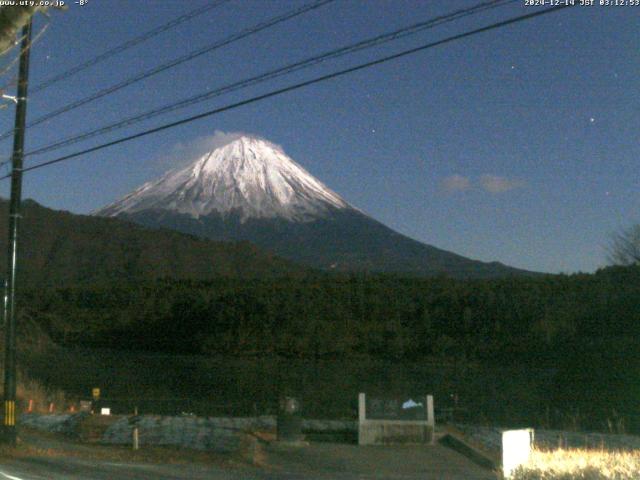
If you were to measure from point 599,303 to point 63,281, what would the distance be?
49.3 metres

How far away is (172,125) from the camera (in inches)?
539

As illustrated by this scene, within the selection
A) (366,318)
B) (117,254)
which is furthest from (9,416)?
(117,254)

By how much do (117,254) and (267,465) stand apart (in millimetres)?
76283

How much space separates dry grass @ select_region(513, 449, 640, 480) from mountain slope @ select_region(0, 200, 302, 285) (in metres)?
71.8

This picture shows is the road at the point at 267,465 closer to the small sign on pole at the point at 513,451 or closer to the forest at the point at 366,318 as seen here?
the small sign on pole at the point at 513,451

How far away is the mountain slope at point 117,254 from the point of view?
275 feet

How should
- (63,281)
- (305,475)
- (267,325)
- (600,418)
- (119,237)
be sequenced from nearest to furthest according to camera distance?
1. (305,475)
2. (600,418)
3. (267,325)
4. (63,281)
5. (119,237)

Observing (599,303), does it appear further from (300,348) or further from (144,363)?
(144,363)

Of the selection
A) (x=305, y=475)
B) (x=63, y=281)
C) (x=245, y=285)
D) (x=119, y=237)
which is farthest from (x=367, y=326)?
(x=305, y=475)

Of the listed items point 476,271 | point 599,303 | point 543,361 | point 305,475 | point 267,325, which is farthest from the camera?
point 476,271

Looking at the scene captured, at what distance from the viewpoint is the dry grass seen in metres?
8.84

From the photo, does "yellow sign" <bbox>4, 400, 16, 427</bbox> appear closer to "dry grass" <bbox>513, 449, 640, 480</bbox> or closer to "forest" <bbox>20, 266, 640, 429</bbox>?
"dry grass" <bbox>513, 449, 640, 480</bbox>

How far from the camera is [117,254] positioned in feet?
289

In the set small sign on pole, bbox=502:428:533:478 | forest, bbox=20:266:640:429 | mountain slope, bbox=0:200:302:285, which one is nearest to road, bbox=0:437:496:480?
small sign on pole, bbox=502:428:533:478
